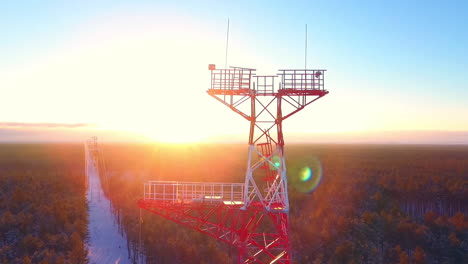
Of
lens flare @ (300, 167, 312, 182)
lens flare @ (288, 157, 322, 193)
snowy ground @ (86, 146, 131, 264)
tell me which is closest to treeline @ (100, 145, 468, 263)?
snowy ground @ (86, 146, 131, 264)

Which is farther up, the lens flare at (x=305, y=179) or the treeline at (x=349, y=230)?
the lens flare at (x=305, y=179)

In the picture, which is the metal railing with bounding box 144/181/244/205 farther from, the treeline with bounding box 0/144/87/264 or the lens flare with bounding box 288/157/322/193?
the lens flare with bounding box 288/157/322/193

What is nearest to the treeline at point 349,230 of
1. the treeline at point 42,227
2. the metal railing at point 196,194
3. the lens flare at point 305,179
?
the treeline at point 42,227

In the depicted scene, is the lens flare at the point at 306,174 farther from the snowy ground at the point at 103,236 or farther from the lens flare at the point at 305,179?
the snowy ground at the point at 103,236

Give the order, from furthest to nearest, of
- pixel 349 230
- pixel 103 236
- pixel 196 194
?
pixel 349 230 → pixel 103 236 → pixel 196 194

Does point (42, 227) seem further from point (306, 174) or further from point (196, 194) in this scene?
point (306, 174)

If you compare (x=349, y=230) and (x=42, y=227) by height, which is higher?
(x=42, y=227)

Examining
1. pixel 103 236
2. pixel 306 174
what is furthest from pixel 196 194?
pixel 306 174

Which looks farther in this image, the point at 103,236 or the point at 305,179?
the point at 305,179
